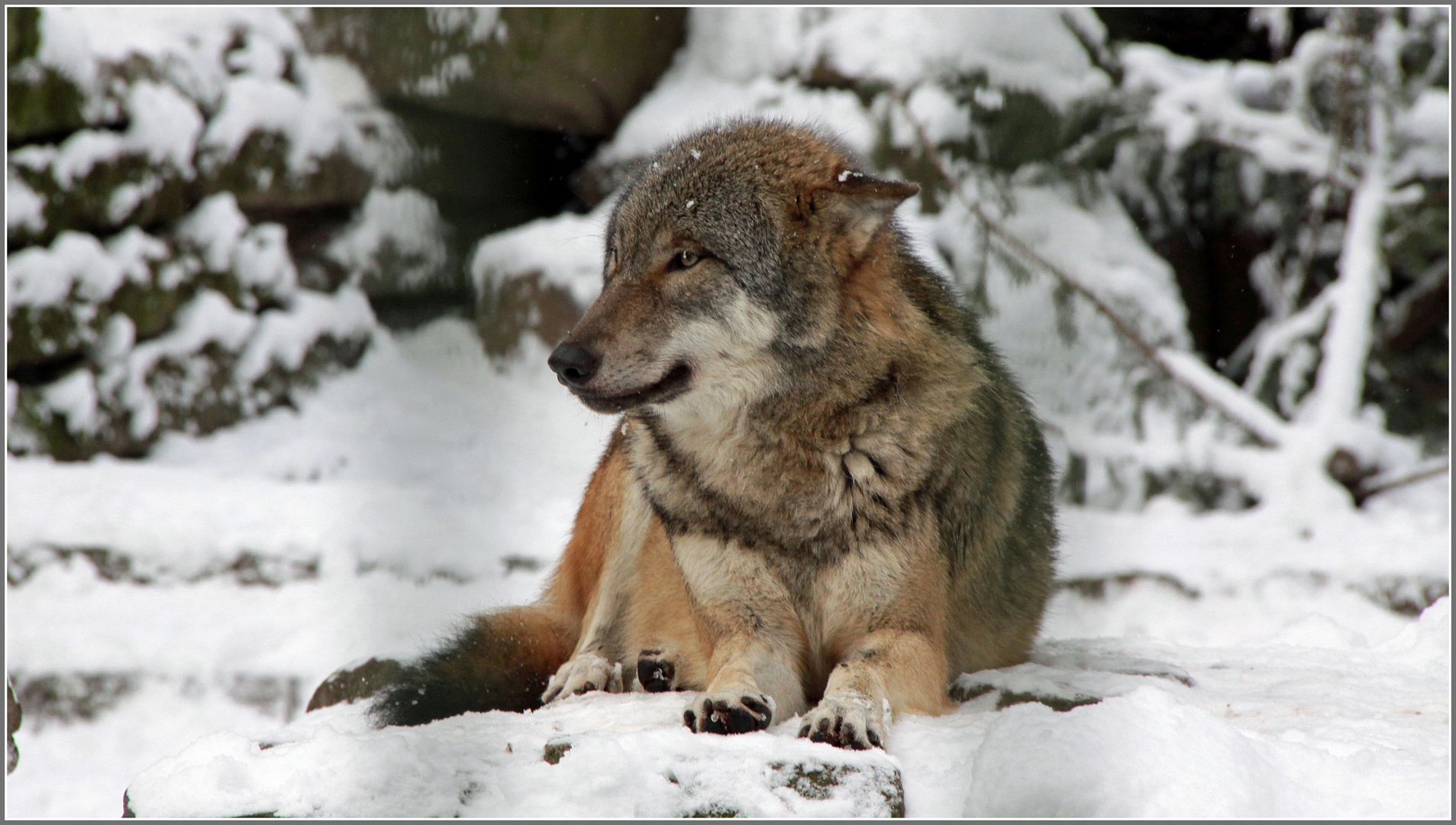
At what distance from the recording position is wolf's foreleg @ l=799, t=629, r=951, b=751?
1966mm

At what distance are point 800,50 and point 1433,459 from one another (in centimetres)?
443

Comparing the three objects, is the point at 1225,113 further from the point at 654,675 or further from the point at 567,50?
the point at 654,675

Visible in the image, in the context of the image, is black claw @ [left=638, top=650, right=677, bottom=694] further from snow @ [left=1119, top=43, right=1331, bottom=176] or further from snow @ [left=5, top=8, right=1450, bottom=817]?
snow @ [left=1119, top=43, right=1331, bottom=176]

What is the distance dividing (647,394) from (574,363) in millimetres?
189

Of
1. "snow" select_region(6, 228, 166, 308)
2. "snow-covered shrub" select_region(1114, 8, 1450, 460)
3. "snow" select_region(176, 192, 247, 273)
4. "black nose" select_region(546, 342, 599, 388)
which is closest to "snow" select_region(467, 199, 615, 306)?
"snow" select_region(176, 192, 247, 273)

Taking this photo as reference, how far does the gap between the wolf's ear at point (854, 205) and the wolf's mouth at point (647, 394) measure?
1.52 feet

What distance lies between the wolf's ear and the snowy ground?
0.83 meters

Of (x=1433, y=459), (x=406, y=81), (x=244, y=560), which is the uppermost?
(x=406, y=81)

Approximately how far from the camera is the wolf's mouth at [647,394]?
2.23 meters

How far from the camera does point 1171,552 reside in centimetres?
566

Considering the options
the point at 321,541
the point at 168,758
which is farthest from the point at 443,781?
the point at 321,541

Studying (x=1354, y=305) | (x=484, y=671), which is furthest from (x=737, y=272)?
(x=1354, y=305)

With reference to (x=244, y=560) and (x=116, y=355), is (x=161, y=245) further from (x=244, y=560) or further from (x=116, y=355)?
(x=244, y=560)

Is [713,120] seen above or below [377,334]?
above
